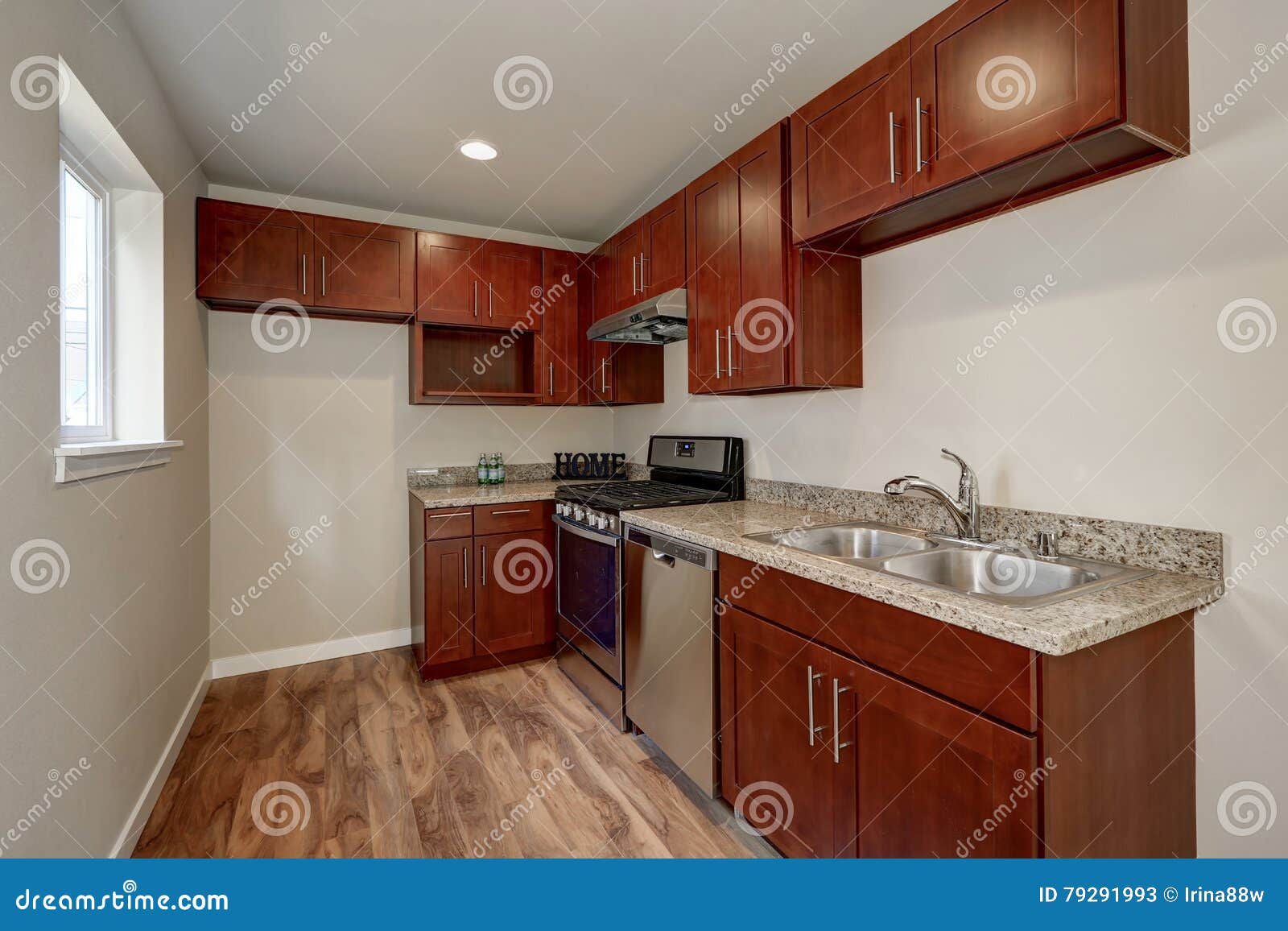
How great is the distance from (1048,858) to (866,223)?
1.69 m

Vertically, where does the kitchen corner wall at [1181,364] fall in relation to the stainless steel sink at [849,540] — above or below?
above

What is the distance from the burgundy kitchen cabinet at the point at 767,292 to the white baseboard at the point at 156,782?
2.43 metres

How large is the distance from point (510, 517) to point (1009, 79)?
2.69 m

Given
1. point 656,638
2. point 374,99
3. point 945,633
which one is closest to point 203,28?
point 374,99

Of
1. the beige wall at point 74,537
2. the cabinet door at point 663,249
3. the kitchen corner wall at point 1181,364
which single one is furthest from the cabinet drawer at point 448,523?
the kitchen corner wall at point 1181,364

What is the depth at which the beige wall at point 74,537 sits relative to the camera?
1170 millimetres

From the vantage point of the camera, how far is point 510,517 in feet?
10.6

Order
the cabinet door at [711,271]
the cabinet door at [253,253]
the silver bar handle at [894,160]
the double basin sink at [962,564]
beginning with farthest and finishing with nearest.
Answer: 1. the cabinet door at [253,253]
2. the cabinet door at [711,271]
3. the silver bar handle at [894,160]
4. the double basin sink at [962,564]

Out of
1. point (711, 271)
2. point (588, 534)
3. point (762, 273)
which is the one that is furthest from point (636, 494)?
point (762, 273)

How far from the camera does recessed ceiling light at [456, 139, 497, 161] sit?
265 cm

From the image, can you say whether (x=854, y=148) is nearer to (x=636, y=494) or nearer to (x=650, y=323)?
(x=650, y=323)

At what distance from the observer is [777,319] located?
7.27ft

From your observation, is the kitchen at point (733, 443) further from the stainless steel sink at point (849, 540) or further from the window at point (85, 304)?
the window at point (85, 304)

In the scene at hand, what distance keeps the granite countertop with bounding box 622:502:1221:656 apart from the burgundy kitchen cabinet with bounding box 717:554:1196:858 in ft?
0.13
